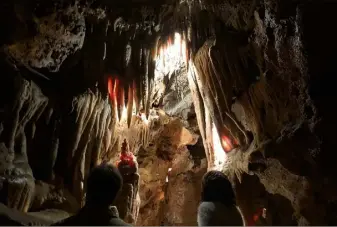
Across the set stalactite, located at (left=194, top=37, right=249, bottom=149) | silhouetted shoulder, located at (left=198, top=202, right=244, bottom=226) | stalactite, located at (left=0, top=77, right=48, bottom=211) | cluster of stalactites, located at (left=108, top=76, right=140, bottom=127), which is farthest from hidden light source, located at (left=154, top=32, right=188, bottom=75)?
silhouetted shoulder, located at (left=198, top=202, right=244, bottom=226)

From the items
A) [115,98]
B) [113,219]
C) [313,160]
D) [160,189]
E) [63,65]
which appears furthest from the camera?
[160,189]

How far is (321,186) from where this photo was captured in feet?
15.9

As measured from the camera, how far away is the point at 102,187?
2404mm

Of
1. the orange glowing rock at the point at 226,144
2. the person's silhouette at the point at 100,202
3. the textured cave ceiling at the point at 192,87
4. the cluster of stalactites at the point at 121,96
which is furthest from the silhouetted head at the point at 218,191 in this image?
the cluster of stalactites at the point at 121,96

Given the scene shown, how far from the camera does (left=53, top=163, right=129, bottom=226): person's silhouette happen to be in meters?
2.32

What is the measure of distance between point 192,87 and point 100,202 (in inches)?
217

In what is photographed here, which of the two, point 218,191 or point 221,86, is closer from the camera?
point 218,191

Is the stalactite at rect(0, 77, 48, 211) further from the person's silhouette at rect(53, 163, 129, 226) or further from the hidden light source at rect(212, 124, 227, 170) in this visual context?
the hidden light source at rect(212, 124, 227, 170)

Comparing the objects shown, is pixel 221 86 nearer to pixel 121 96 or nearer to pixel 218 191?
pixel 121 96

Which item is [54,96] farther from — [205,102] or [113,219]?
[113,219]

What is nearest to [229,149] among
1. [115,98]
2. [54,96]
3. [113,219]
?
[115,98]

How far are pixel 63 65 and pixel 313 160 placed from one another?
163 inches

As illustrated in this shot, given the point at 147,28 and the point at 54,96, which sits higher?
the point at 147,28

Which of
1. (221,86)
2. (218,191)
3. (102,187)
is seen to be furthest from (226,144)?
(102,187)
